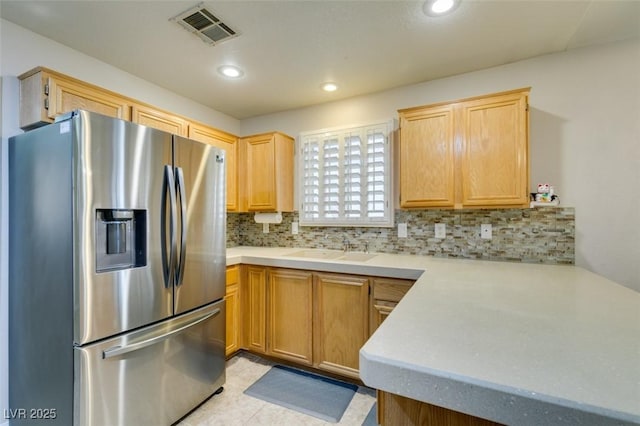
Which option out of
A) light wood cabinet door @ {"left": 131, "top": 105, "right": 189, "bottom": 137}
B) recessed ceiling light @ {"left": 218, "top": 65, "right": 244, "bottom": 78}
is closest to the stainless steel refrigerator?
light wood cabinet door @ {"left": 131, "top": 105, "right": 189, "bottom": 137}

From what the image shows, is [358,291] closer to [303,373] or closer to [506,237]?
[303,373]

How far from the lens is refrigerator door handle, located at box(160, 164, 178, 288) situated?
1.66 m

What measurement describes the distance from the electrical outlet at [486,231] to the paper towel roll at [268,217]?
1839 millimetres

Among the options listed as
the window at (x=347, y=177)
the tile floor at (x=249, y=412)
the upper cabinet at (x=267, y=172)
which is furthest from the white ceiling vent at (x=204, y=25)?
the tile floor at (x=249, y=412)

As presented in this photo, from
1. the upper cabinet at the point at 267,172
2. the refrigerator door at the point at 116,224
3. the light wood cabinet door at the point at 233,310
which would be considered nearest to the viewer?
the refrigerator door at the point at 116,224

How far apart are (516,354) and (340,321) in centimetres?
157

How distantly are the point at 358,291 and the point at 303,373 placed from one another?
89 centimetres

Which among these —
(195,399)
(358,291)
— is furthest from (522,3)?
(195,399)

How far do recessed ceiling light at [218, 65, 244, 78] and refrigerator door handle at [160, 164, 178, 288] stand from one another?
1.01 metres

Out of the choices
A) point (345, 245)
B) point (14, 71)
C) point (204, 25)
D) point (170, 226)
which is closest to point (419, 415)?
point (170, 226)

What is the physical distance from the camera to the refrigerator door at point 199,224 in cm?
176

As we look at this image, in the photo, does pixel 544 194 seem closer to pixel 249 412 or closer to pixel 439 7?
pixel 439 7

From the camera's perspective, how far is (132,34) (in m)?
1.80

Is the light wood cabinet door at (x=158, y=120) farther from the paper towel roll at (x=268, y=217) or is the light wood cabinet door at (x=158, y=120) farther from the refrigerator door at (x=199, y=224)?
the paper towel roll at (x=268, y=217)
